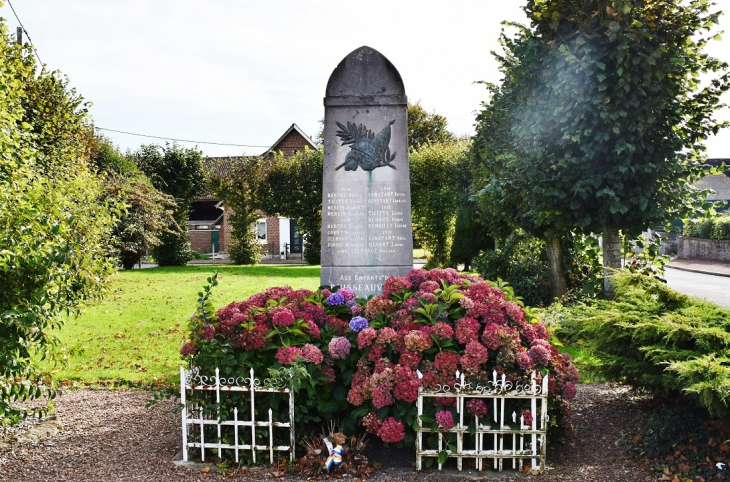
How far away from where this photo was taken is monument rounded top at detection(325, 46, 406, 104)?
7844 mm

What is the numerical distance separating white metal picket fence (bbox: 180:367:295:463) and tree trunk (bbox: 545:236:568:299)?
8857 millimetres

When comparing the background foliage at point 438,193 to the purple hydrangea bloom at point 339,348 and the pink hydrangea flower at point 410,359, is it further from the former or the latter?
the pink hydrangea flower at point 410,359

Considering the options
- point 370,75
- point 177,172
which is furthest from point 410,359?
point 177,172

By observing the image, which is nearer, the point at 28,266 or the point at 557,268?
the point at 28,266

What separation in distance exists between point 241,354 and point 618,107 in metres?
6.91

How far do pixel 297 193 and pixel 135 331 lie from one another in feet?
64.0

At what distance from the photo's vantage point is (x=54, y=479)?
15.2 ft

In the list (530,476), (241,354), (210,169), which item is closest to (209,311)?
(241,354)

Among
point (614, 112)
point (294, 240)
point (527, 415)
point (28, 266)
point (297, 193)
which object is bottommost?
point (527, 415)

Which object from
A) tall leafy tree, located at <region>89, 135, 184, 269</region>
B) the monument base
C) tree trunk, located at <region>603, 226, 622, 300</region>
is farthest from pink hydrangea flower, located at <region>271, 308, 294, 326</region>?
tall leafy tree, located at <region>89, 135, 184, 269</region>

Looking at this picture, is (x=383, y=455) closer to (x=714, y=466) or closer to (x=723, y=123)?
(x=714, y=466)

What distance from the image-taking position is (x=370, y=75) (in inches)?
309

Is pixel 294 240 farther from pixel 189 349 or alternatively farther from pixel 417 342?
pixel 417 342

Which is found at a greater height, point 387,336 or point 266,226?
point 266,226
